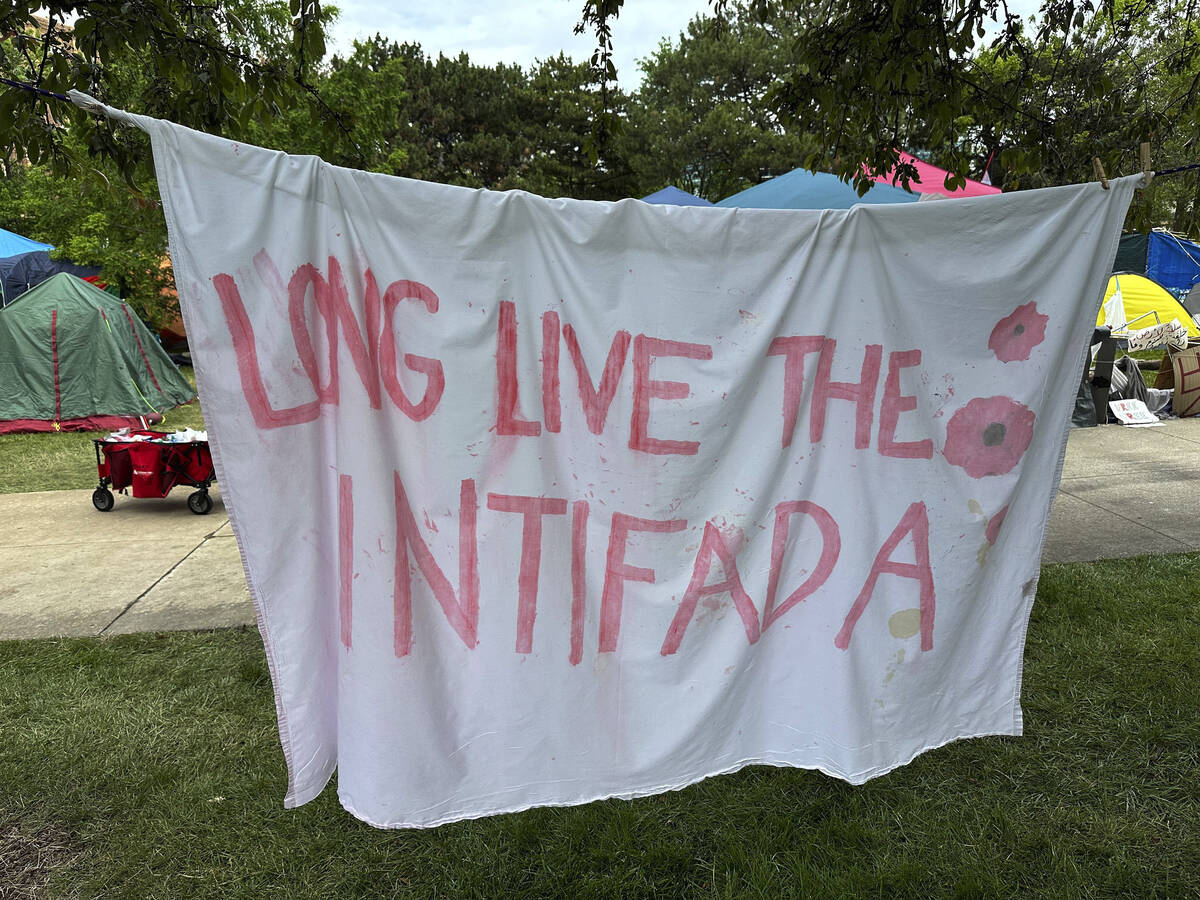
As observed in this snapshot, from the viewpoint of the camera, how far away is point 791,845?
2520mm

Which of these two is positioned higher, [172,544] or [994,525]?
[994,525]

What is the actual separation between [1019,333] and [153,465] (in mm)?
5960

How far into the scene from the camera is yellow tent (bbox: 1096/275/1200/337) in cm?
1178

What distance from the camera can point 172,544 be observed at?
557 centimetres

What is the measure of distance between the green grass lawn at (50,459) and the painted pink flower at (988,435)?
585cm

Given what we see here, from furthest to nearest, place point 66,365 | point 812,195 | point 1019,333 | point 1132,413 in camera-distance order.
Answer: point 66,365
point 1132,413
point 812,195
point 1019,333

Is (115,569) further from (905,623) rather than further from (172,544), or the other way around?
(905,623)

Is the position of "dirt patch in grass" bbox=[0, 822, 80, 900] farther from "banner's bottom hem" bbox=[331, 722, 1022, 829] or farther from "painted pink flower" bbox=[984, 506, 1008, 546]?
"painted pink flower" bbox=[984, 506, 1008, 546]

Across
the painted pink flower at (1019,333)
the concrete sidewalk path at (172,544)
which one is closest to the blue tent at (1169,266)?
the concrete sidewalk path at (172,544)

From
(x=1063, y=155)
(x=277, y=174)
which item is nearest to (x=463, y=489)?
(x=277, y=174)

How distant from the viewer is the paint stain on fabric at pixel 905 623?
224 centimetres

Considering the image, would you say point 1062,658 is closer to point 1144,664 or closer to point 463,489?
point 1144,664

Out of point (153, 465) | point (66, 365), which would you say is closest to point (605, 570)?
point (153, 465)

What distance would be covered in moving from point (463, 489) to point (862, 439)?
1088 millimetres
